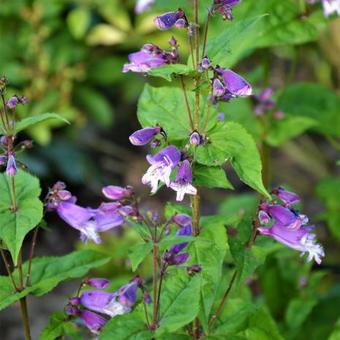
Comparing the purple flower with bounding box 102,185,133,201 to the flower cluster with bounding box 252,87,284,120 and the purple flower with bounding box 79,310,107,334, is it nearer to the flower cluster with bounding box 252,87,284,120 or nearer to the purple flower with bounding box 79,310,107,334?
the purple flower with bounding box 79,310,107,334

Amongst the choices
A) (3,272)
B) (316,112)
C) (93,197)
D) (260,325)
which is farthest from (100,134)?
(260,325)

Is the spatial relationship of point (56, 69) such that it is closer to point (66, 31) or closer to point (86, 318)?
point (66, 31)

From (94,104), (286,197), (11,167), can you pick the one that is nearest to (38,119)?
(11,167)

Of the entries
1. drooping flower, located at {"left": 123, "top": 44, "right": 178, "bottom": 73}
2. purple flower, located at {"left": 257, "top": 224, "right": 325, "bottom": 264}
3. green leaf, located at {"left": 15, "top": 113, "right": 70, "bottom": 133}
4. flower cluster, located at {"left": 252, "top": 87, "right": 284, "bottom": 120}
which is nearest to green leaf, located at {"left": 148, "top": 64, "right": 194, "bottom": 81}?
Result: drooping flower, located at {"left": 123, "top": 44, "right": 178, "bottom": 73}

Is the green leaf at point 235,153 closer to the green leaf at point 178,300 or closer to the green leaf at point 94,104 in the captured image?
the green leaf at point 178,300

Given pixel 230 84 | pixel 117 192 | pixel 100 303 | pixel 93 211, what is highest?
pixel 230 84

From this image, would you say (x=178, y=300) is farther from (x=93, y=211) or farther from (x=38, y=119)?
(x=38, y=119)
